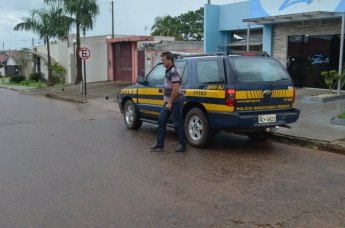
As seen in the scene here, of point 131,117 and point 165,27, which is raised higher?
point 165,27

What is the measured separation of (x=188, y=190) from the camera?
5.80 m

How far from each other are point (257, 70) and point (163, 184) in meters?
3.12

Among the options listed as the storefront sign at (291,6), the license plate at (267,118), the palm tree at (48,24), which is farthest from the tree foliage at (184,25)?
the license plate at (267,118)

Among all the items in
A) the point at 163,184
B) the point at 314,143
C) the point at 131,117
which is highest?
the point at 131,117

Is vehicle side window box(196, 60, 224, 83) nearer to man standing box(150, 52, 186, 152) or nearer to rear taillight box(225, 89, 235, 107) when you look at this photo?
rear taillight box(225, 89, 235, 107)

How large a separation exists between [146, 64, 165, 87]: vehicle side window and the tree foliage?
47.6 metres

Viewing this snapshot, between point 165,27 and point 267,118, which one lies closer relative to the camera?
point 267,118

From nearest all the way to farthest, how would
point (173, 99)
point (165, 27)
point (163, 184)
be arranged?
point (163, 184) → point (173, 99) → point (165, 27)

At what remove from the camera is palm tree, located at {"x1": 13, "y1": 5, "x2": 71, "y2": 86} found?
28062 mm

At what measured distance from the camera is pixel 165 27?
57.3 m

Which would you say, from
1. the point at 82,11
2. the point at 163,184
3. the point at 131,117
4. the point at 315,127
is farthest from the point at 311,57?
the point at 82,11

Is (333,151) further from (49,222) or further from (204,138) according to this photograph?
(49,222)

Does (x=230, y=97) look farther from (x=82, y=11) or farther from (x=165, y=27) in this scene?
(x=165, y=27)

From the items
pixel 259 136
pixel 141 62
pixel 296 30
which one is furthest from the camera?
pixel 141 62
